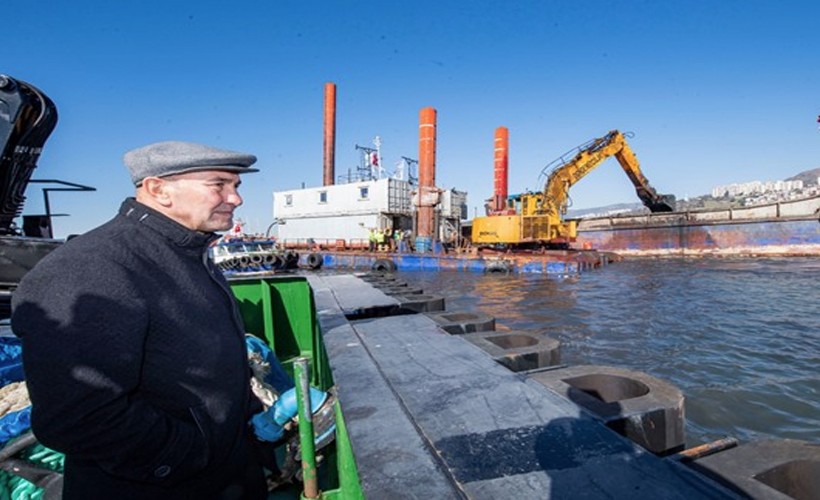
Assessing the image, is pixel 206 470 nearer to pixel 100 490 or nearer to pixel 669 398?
pixel 100 490

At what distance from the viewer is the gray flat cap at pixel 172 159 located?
1.42 meters

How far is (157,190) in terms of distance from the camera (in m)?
1.45

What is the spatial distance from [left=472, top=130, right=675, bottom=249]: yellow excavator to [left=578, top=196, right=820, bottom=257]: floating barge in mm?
5079

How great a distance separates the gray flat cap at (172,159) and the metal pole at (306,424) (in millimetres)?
747

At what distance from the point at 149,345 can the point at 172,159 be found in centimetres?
60

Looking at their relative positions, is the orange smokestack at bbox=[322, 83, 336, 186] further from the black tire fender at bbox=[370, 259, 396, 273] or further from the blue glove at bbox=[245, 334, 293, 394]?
the blue glove at bbox=[245, 334, 293, 394]

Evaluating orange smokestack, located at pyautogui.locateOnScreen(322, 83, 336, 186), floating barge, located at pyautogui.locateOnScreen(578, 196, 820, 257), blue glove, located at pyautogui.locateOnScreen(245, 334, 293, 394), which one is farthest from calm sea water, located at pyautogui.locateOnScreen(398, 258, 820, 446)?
orange smokestack, located at pyautogui.locateOnScreen(322, 83, 336, 186)

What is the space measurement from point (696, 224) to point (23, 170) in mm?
29142

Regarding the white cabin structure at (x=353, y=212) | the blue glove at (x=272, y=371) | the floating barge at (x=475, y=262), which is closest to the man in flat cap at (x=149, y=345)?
the blue glove at (x=272, y=371)

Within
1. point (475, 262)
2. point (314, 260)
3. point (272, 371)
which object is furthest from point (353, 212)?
point (272, 371)

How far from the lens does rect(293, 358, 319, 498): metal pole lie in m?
1.55

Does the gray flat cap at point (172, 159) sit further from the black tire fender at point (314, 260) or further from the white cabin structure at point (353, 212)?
the white cabin structure at point (353, 212)

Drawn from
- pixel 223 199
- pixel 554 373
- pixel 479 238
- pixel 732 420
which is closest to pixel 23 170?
pixel 223 199

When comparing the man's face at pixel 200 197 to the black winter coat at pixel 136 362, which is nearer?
the black winter coat at pixel 136 362
